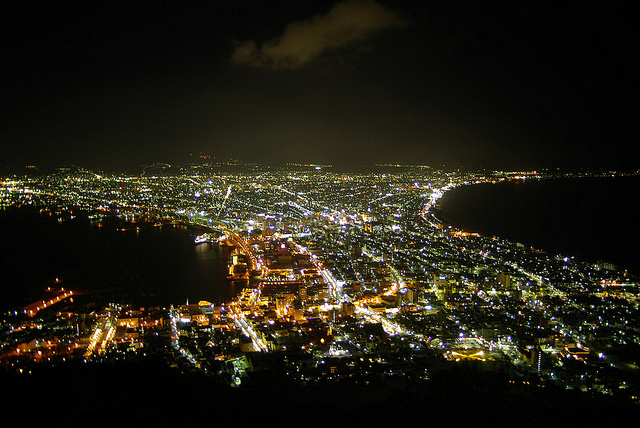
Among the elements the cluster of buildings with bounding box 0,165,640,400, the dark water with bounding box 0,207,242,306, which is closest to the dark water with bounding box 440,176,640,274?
the cluster of buildings with bounding box 0,165,640,400

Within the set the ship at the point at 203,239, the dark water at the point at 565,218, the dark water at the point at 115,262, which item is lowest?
the dark water at the point at 115,262

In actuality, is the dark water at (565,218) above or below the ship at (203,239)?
above

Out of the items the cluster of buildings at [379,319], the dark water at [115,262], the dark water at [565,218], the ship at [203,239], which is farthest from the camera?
the ship at [203,239]

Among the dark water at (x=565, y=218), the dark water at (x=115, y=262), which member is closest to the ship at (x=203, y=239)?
the dark water at (x=115, y=262)

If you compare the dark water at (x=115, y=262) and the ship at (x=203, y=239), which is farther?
the ship at (x=203, y=239)

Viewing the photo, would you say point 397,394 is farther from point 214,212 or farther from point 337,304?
point 214,212

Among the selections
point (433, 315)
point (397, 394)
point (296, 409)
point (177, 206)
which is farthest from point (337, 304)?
point (177, 206)

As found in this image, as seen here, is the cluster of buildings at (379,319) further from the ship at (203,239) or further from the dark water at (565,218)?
the dark water at (565,218)

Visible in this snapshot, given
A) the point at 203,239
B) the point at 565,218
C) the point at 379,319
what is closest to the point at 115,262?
the point at 203,239
